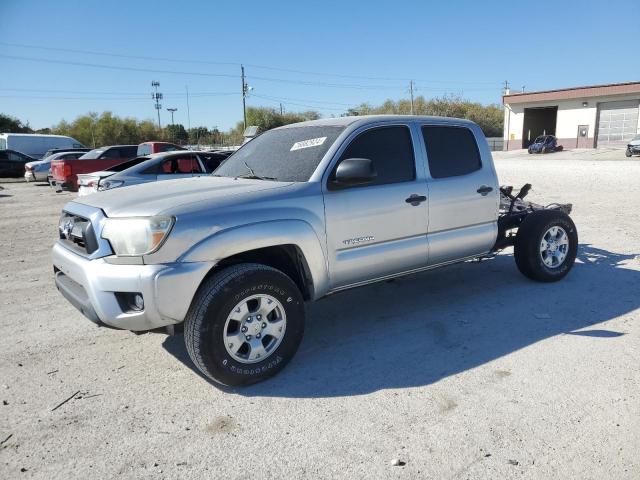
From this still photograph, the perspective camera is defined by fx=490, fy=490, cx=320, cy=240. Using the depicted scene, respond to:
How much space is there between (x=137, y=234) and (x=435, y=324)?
272 centimetres

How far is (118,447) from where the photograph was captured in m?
2.78

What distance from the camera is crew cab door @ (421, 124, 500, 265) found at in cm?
455

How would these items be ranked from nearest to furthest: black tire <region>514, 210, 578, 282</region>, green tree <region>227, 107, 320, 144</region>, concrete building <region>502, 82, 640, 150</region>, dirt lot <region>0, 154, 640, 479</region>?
dirt lot <region>0, 154, 640, 479</region> < black tire <region>514, 210, 578, 282</region> < concrete building <region>502, 82, 640, 150</region> < green tree <region>227, 107, 320, 144</region>

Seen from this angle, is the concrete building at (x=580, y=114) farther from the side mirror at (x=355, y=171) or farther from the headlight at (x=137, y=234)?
the headlight at (x=137, y=234)

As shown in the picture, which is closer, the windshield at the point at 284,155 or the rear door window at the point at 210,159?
the windshield at the point at 284,155

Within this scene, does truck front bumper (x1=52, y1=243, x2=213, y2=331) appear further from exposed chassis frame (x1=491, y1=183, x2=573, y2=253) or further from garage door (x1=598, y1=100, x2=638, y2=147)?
garage door (x1=598, y1=100, x2=638, y2=147)

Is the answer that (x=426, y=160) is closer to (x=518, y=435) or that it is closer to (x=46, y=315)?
(x=518, y=435)

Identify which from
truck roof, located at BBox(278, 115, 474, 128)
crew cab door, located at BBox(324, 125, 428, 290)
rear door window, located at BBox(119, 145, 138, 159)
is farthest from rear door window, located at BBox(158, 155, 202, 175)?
rear door window, located at BBox(119, 145, 138, 159)

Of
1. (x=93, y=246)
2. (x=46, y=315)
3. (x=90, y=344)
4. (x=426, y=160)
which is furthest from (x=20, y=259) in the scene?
(x=426, y=160)

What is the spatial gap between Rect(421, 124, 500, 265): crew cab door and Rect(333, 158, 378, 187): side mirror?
98 centimetres

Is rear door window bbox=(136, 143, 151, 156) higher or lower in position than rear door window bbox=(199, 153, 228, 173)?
higher

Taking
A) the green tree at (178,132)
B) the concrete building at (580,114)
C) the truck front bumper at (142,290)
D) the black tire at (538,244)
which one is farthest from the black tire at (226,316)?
the green tree at (178,132)

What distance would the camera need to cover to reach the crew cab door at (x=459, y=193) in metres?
4.55

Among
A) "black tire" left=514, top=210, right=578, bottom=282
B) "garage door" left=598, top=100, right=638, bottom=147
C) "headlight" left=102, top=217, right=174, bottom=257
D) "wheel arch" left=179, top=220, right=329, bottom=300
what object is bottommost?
"black tire" left=514, top=210, right=578, bottom=282
